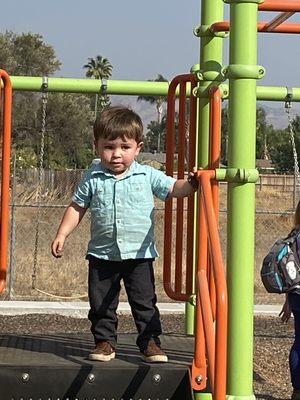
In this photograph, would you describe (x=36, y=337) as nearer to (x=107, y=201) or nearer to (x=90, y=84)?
(x=107, y=201)

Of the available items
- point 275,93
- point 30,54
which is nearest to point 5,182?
point 275,93

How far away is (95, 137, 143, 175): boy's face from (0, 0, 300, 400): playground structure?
357 millimetres

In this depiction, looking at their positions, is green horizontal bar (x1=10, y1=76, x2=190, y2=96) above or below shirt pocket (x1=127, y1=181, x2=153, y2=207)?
above

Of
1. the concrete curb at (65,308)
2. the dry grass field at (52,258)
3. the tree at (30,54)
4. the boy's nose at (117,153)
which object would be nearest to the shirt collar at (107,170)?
the boy's nose at (117,153)

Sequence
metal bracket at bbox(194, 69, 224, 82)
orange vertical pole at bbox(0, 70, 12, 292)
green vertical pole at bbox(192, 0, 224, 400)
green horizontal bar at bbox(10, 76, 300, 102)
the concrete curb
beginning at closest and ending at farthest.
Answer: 1. orange vertical pole at bbox(0, 70, 12, 292)
2. metal bracket at bbox(194, 69, 224, 82)
3. green vertical pole at bbox(192, 0, 224, 400)
4. green horizontal bar at bbox(10, 76, 300, 102)
5. the concrete curb

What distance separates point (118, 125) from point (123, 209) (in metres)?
0.37

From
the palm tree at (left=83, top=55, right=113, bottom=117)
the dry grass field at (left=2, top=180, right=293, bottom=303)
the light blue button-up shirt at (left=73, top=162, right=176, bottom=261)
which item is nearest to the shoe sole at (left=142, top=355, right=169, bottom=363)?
the light blue button-up shirt at (left=73, top=162, right=176, bottom=261)

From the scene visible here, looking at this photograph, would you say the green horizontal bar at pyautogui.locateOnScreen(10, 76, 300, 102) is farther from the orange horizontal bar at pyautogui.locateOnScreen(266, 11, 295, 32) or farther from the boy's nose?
the boy's nose

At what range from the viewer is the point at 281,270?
16.2 ft

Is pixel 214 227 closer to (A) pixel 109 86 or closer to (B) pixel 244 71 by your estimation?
(B) pixel 244 71

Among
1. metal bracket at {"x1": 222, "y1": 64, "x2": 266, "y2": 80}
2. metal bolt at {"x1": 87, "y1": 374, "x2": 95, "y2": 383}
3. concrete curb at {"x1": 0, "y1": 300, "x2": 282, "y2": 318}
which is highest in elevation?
metal bracket at {"x1": 222, "y1": 64, "x2": 266, "y2": 80}

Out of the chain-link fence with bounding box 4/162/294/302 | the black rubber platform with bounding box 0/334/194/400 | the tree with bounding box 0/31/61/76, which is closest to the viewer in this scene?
the black rubber platform with bounding box 0/334/194/400

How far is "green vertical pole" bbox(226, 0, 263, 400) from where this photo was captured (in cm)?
338

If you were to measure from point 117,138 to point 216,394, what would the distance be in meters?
1.35
